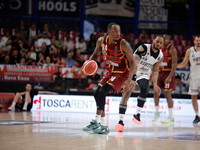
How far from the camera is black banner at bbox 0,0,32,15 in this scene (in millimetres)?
19891

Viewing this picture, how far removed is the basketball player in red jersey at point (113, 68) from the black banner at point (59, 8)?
43.6 feet

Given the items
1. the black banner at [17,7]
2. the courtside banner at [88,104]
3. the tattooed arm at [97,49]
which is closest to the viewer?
the tattooed arm at [97,49]

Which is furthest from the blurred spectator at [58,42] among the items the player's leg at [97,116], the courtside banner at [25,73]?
the player's leg at [97,116]

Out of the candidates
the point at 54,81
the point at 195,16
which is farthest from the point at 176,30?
the point at 54,81

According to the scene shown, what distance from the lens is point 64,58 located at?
14711 millimetres

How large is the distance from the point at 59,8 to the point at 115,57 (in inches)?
539

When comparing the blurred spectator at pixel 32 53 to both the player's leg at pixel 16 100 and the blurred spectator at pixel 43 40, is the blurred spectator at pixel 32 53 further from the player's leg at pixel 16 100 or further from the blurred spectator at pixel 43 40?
the player's leg at pixel 16 100

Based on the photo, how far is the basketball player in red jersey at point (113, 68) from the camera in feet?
22.6

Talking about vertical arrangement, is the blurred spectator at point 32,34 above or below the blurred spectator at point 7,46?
above

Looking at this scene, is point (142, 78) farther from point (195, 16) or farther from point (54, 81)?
point (195, 16)

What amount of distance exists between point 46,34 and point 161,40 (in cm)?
856

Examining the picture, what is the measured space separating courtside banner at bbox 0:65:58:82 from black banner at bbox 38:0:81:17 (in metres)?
7.26

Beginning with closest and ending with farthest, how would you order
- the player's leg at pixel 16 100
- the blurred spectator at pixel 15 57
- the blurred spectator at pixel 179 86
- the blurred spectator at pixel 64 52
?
1. the player's leg at pixel 16 100
2. the blurred spectator at pixel 179 86
3. the blurred spectator at pixel 15 57
4. the blurred spectator at pixel 64 52

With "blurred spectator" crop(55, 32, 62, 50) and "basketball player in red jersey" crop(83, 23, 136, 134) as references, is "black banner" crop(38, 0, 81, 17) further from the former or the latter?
"basketball player in red jersey" crop(83, 23, 136, 134)
